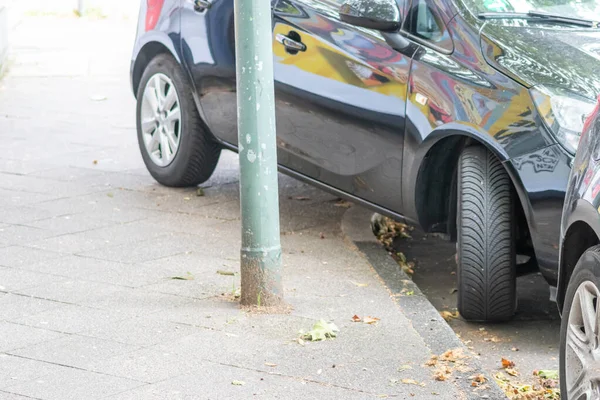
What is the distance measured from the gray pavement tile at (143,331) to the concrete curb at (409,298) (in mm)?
1035

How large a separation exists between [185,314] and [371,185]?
1338 mm

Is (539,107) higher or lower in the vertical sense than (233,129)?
higher

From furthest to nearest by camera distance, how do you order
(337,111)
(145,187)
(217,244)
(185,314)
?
1. (145,187)
2. (217,244)
3. (337,111)
4. (185,314)

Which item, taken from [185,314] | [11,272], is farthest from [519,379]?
[11,272]

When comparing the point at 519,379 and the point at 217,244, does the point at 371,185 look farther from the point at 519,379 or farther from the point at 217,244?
the point at 519,379

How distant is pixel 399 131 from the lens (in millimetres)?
5699

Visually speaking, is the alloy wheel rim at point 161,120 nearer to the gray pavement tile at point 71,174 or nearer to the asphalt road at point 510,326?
the gray pavement tile at point 71,174

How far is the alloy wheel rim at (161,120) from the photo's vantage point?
7680 millimetres

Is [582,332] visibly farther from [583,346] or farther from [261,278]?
[261,278]

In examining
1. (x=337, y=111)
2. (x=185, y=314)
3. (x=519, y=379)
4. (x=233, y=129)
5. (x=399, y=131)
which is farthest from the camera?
(x=233, y=129)

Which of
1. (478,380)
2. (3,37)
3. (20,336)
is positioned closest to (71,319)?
(20,336)

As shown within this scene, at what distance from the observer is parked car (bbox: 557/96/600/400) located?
145 inches

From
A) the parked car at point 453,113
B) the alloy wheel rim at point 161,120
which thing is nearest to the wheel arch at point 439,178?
the parked car at point 453,113

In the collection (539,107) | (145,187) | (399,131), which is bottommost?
(145,187)
